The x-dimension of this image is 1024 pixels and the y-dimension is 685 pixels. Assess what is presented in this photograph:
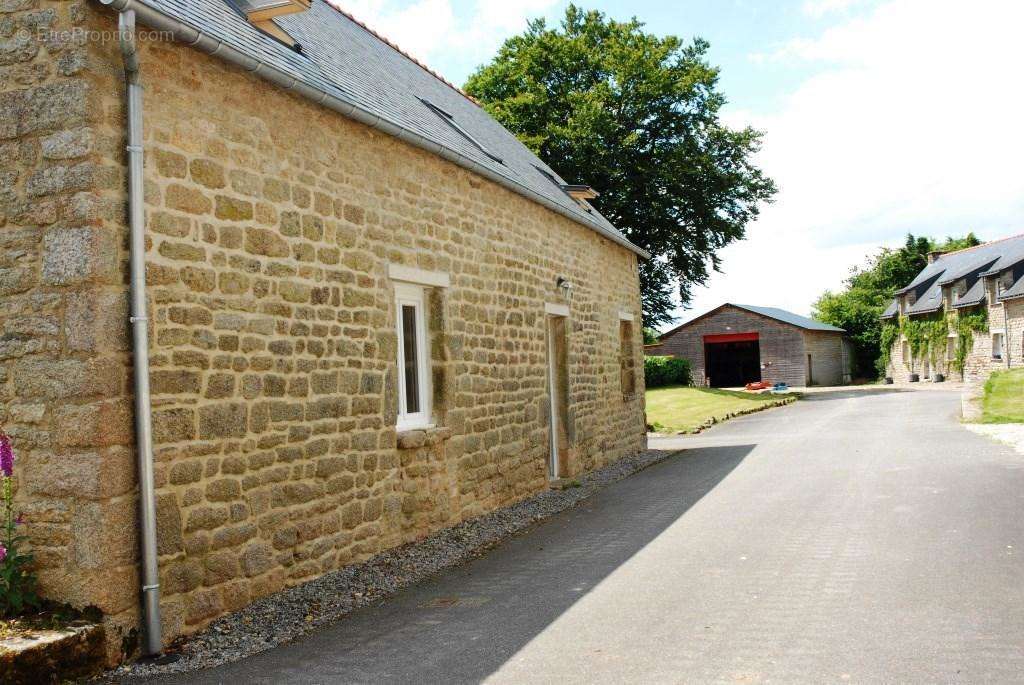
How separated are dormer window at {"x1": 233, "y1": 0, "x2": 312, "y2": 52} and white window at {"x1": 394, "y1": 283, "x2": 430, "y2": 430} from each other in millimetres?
2494

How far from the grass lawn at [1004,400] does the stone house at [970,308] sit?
844cm

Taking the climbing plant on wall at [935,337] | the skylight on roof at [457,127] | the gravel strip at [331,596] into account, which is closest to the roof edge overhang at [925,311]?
the climbing plant on wall at [935,337]

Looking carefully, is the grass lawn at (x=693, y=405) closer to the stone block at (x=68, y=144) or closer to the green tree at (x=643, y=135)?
the green tree at (x=643, y=135)

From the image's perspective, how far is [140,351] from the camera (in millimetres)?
4605

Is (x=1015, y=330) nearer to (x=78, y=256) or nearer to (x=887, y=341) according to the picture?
(x=887, y=341)

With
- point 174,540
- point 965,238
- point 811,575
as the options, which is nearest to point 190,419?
point 174,540

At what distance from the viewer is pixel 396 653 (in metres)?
4.56

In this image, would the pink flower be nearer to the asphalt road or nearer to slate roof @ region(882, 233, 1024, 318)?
the asphalt road

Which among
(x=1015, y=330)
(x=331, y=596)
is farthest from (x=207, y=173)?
(x=1015, y=330)

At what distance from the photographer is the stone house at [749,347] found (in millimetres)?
42000

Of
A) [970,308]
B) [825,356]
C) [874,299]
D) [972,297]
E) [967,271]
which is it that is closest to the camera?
[972,297]

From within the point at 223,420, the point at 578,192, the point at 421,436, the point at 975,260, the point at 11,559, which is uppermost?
the point at 975,260

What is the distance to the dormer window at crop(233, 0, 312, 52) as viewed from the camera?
695 centimetres

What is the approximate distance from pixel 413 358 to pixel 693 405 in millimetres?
21236
